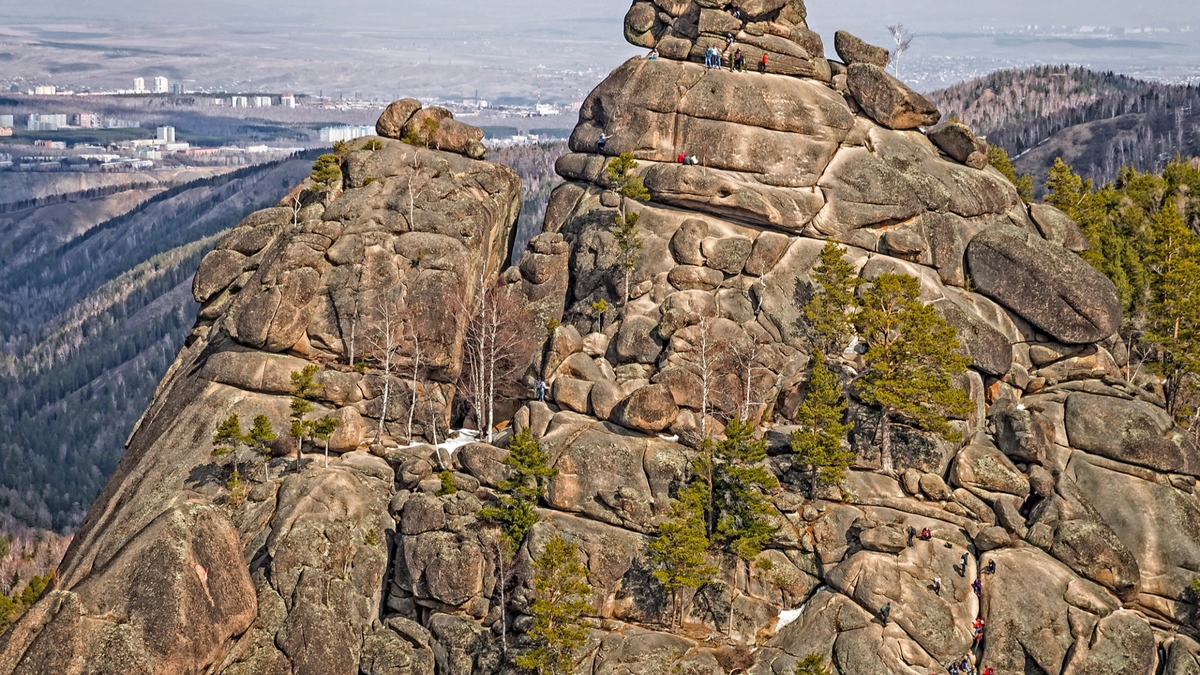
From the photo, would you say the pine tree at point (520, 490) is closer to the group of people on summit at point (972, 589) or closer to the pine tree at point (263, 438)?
the pine tree at point (263, 438)

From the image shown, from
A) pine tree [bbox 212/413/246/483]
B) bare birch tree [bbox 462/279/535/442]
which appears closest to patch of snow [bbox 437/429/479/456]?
bare birch tree [bbox 462/279/535/442]

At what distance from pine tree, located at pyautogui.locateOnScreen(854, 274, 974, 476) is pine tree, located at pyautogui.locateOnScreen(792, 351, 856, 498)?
268 cm

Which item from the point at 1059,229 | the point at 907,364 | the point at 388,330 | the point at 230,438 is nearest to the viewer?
the point at 230,438

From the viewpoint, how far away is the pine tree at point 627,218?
91.8 m

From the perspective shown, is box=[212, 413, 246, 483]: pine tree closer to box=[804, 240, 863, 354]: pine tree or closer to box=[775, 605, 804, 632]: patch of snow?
box=[775, 605, 804, 632]: patch of snow

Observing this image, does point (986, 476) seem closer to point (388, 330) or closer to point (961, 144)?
point (961, 144)

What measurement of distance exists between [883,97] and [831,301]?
24907mm

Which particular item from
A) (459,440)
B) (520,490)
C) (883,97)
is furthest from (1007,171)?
(520,490)

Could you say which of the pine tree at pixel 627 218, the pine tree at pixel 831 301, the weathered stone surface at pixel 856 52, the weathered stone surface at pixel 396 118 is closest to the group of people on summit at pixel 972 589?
the pine tree at pixel 831 301

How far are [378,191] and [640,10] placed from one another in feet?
99.9

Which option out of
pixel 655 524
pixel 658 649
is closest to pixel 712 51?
pixel 655 524

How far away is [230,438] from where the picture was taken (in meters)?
78.9

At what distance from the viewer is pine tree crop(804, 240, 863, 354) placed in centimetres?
8412

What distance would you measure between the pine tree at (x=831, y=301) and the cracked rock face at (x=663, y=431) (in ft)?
7.54
